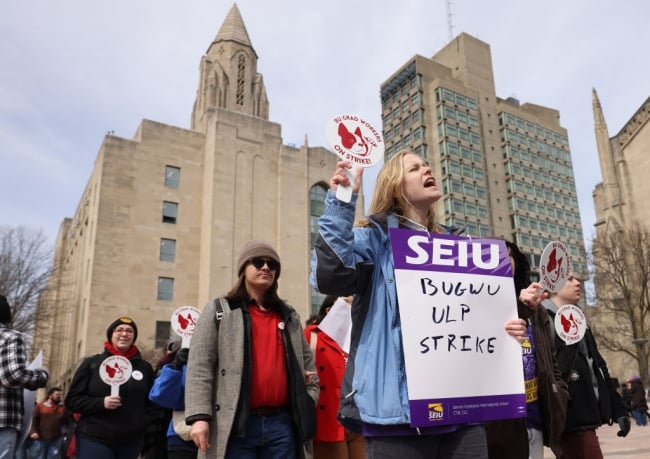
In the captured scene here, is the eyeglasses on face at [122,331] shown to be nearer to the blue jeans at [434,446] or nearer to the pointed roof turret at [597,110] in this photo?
the blue jeans at [434,446]

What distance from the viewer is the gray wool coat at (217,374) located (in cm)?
348

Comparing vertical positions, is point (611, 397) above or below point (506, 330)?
below

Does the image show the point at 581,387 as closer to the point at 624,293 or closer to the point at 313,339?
the point at 313,339

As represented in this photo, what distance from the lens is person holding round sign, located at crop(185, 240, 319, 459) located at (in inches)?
138

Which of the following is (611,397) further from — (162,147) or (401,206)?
(162,147)

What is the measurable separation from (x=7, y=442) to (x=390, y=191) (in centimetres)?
398

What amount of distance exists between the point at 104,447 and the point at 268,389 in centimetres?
260

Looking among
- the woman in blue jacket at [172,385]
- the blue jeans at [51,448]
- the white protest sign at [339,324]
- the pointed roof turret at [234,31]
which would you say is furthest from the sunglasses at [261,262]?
the pointed roof turret at [234,31]

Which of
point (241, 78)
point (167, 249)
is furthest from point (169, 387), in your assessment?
point (241, 78)

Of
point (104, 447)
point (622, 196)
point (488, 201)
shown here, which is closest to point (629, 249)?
point (622, 196)

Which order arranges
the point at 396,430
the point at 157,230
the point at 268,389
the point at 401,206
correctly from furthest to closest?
the point at 157,230, the point at 268,389, the point at 401,206, the point at 396,430

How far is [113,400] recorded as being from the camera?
550 centimetres

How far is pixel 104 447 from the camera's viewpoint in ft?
17.6

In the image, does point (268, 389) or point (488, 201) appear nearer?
point (268, 389)
